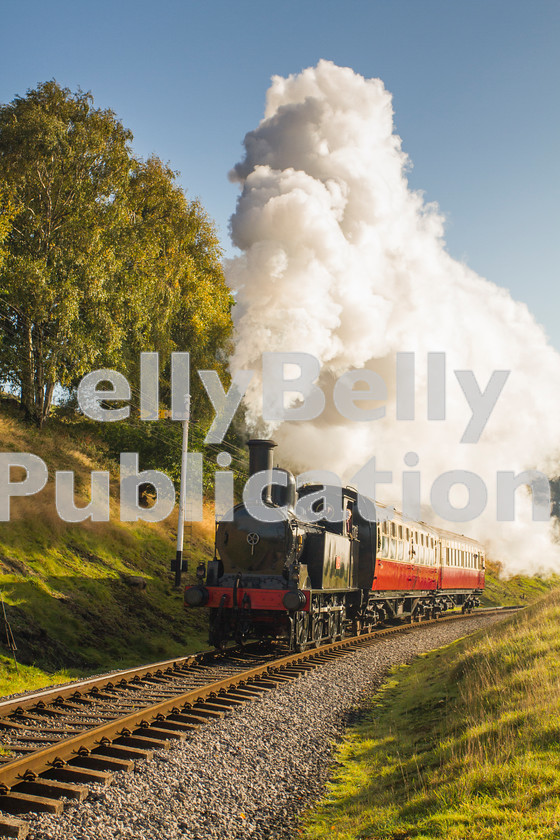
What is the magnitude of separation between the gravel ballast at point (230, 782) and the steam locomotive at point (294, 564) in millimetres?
2684

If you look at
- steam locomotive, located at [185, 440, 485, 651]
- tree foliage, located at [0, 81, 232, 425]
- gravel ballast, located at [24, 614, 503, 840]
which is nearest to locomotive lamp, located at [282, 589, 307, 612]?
steam locomotive, located at [185, 440, 485, 651]

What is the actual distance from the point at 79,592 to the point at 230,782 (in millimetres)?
8907

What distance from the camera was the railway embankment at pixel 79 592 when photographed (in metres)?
10.6

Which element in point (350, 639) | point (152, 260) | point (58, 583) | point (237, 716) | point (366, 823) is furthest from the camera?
point (152, 260)

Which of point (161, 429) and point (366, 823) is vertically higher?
point (161, 429)

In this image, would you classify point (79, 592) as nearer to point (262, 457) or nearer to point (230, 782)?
point (262, 457)

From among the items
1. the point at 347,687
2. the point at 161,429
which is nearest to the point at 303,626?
the point at 347,687

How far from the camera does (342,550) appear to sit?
44.3ft

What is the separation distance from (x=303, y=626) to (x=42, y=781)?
780 centimetres

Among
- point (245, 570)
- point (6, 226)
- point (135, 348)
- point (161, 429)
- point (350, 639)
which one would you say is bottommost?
point (350, 639)

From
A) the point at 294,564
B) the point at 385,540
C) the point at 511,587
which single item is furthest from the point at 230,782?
the point at 511,587

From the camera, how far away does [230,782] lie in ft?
17.5

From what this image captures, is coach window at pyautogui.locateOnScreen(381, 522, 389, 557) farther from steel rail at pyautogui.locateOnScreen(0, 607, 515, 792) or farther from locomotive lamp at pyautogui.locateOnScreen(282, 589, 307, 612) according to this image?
locomotive lamp at pyautogui.locateOnScreen(282, 589, 307, 612)

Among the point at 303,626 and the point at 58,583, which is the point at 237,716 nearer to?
the point at 303,626
